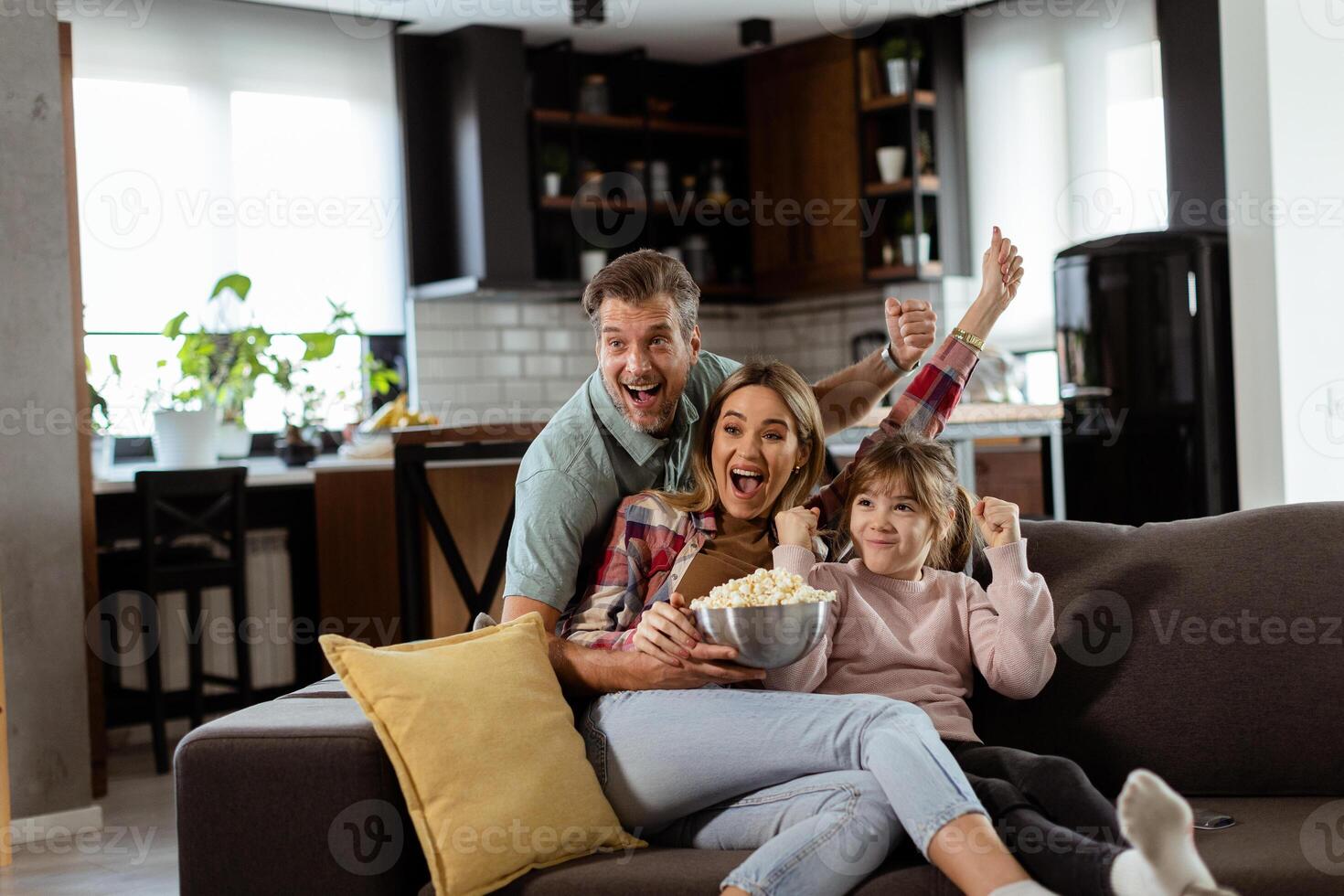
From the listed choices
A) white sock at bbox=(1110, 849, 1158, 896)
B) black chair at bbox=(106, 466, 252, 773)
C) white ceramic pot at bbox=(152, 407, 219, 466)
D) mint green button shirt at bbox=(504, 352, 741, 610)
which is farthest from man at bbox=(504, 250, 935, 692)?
white ceramic pot at bbox=(152, 407, 219, 466)

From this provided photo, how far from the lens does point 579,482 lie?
2.37 m

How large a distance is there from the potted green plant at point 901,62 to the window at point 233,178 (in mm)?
2211

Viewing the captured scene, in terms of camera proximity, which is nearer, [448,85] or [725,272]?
[448,85]

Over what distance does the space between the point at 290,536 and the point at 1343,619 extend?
4146 millimetres

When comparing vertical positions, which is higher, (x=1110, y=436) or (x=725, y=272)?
(x=725, y=272)

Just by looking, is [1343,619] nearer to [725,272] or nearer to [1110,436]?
[1110,436]

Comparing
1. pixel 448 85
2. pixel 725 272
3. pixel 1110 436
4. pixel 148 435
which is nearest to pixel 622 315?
pixel 1110 436

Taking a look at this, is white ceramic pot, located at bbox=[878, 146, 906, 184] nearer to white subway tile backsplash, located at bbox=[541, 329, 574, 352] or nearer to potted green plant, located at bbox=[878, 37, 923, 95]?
potted green plant, located at bbox=[878, 37, 923, 95]

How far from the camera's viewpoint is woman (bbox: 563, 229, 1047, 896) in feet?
6.12

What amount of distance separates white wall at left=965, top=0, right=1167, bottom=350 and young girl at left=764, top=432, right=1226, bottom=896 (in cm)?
372

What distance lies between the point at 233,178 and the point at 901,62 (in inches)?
116

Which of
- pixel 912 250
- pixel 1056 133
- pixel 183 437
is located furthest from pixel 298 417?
pixel 1056 133

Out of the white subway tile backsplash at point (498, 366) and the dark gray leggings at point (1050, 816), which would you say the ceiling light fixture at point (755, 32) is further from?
the dark gray leggings at point (1050, 816)

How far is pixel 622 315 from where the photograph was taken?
2.46 m
